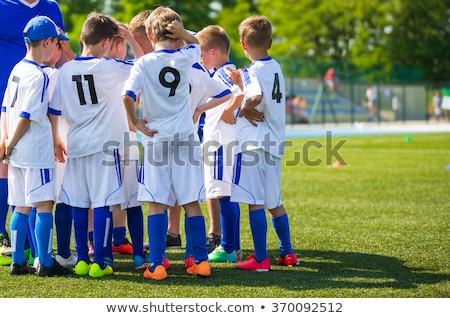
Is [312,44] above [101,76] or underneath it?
above

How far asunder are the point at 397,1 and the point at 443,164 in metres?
38.7

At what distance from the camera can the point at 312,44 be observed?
5388 centimetres

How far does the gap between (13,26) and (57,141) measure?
4.27 feet

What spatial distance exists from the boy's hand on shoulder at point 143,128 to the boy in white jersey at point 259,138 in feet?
2.42

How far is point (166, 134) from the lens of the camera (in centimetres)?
507

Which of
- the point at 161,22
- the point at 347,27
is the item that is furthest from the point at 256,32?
the point at 347,27

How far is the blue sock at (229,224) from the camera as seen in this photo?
229 inches

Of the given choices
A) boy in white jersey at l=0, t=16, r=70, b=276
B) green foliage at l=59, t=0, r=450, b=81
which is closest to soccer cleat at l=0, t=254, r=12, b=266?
boy in white jersey at l=0, t=16, r=70, b=276

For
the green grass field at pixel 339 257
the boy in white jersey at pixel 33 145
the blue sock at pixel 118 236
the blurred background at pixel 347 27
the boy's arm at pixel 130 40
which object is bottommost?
the green grass field at pixel 339 257

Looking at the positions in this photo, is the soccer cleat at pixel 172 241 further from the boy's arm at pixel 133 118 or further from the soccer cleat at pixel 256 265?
the boy's arm at pixel 133 118

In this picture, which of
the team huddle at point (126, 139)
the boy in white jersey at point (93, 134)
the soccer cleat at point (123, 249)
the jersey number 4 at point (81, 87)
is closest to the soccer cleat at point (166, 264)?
the team huddle at point (126, 139)

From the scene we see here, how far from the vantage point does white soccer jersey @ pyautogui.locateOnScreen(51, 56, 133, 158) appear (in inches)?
202
